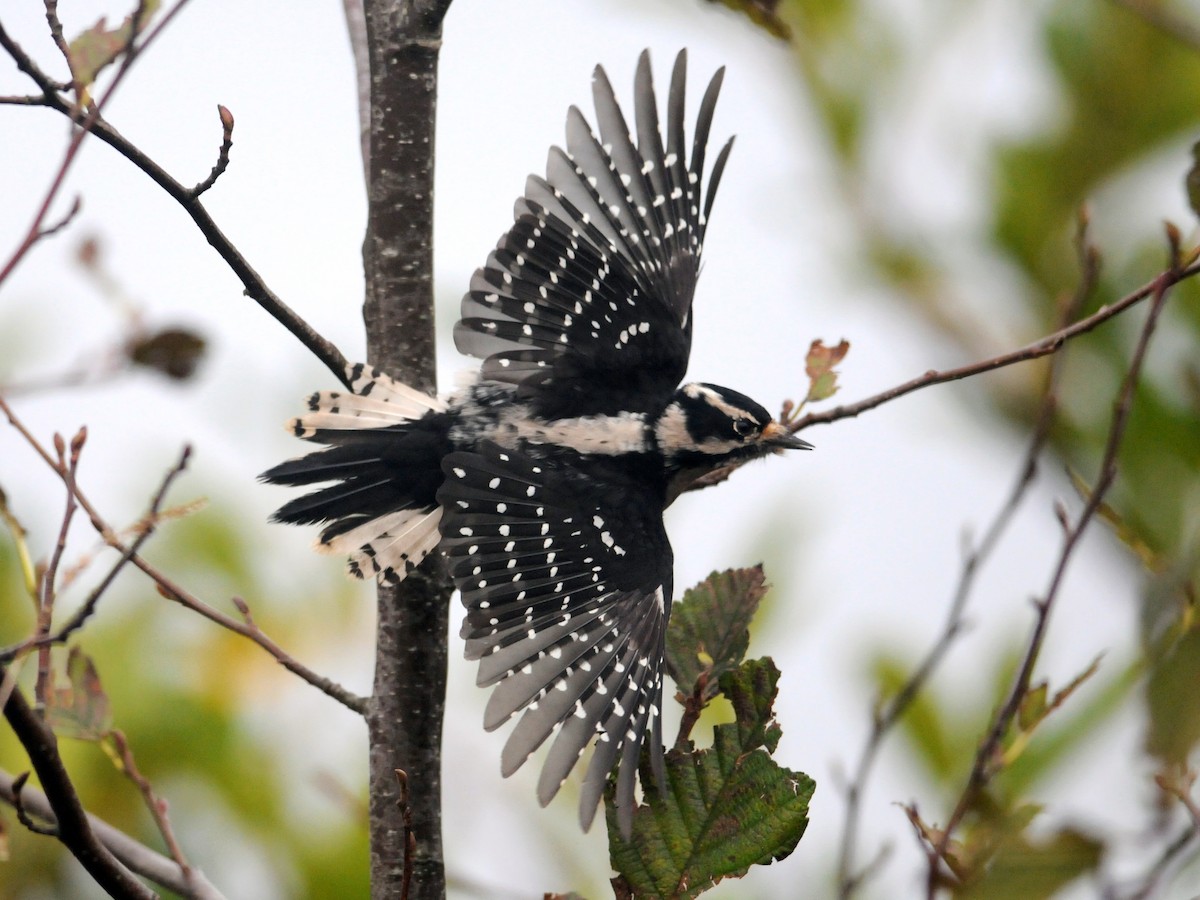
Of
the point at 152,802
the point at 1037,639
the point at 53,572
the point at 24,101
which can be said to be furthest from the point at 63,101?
the point at 1037,639

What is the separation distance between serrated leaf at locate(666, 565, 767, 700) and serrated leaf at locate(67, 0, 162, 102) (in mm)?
853

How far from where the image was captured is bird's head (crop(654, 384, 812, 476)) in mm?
2234

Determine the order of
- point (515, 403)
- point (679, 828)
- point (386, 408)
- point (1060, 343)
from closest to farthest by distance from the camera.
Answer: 1. point (679, 828)
2. point (1060, 343)
3. point (386, 408)
4. point (515, 403)

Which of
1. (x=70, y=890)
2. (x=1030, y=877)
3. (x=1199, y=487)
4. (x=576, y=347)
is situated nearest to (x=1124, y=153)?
(x=1199, y=487)

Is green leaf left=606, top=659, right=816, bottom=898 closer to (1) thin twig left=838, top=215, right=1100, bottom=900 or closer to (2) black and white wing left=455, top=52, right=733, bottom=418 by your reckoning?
(1) thin twig left=838, top=215, right=1100, bottom=900

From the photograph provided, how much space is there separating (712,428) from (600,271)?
13.4 inches

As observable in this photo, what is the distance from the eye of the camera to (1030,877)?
0.99 meters

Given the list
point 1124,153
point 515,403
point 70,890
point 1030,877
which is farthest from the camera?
point 1124,153

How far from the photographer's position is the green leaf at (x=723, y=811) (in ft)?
4.42

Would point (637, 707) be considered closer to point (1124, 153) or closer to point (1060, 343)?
point (1060, 343)

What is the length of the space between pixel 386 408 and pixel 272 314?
0.50 meters

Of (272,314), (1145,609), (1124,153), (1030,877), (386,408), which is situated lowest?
(1030,877)

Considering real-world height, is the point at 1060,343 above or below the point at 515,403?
below

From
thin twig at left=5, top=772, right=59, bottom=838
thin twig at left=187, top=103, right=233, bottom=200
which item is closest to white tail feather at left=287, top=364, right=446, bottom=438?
thin twig at left=187, top=103, right=233, bottom=200
